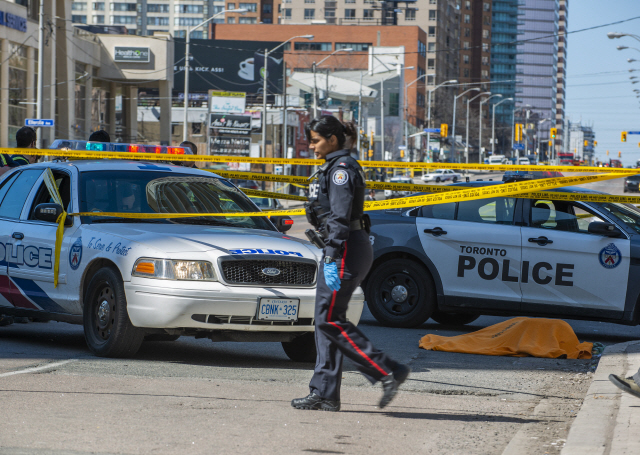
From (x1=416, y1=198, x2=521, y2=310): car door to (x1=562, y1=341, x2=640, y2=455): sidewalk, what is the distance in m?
2.64

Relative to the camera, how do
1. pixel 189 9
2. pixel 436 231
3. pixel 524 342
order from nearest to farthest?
pixel 524 342, pixel 436 231, pixel 189 9

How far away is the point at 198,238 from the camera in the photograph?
720cm

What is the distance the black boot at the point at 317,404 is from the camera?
5.64 m

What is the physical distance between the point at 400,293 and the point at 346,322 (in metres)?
4.84

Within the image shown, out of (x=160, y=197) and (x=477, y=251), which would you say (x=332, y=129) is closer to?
(x=160, y=197)

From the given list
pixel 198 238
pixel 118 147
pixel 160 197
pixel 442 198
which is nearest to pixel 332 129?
pixel 442 198

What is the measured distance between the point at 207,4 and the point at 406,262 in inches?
7113

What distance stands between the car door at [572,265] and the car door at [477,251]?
0.16m

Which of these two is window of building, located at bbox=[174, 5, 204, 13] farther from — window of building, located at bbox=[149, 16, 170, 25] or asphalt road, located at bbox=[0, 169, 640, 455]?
asphalt road, located at bbox=[0, 169, 640, 455]

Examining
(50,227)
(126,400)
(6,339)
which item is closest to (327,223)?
(126,400)

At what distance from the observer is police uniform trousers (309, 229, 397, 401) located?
5.46 metres

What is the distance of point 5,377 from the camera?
6.49m

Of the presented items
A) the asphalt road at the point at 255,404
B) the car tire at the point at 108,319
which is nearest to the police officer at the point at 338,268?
the asphalt road at the point at 255,404

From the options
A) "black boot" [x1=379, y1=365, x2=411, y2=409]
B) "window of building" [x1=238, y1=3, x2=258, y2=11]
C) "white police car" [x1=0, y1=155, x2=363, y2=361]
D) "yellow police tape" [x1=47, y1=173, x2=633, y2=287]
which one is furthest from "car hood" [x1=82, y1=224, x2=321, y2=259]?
"window of building" [x1=238, y1=3, x2=258, y2=11]
